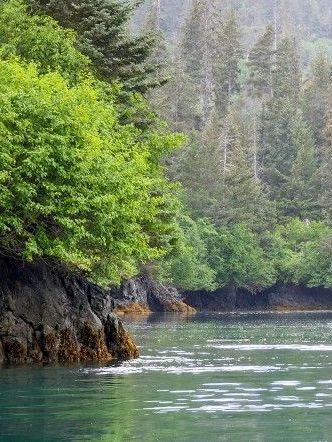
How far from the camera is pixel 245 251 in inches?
4564

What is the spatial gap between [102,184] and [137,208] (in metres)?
3.52

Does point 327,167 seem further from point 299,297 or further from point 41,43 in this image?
point 41,43

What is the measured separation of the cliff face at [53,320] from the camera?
35.8 m

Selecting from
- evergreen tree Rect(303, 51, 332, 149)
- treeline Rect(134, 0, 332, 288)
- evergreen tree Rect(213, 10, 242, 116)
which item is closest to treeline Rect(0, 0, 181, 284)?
treeline Rect(134, 0, 332, 288)

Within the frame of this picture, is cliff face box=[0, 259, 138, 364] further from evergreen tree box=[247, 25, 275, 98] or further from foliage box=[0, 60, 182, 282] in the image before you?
evergreen tree box=[247, 25, 275, 98]

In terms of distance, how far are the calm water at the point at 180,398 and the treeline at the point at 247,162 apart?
228 ft

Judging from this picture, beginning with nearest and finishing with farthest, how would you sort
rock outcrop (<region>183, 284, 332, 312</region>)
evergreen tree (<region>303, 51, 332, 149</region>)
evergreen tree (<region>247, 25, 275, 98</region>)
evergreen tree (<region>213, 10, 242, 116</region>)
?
rock outcrop (<region>183, 284, 332, 312</region>), evergreen tree (<region>303, 51, 332, 149</region>), evergreen tree (<region>213, 10, 242, 116</region>), evergreen tree (<region>247, 25, 275, 98</region>)

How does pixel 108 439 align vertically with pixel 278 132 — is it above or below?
below

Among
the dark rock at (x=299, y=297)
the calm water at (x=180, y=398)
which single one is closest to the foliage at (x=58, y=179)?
the calm water at (x=180, y=398)

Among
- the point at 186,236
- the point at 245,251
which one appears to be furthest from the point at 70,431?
the point at 245,251

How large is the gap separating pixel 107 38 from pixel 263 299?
71.6 meters

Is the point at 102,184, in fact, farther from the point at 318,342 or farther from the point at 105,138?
the point at 318,342

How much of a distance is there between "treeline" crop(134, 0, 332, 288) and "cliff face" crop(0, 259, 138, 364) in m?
65.9

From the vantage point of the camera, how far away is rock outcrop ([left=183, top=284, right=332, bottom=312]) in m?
114
